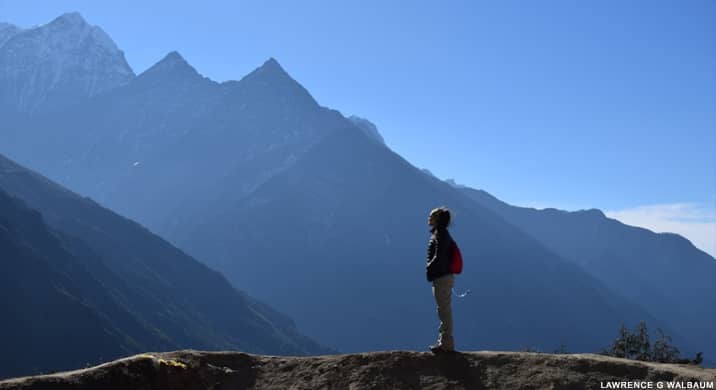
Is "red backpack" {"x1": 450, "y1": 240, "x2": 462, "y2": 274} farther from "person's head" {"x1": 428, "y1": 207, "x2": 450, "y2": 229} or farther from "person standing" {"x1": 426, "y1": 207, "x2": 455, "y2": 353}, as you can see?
"person's head" {"x1": 428, "y1": 207, "x2": 450, "y2": 229}

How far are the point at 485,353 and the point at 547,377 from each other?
5.11ft

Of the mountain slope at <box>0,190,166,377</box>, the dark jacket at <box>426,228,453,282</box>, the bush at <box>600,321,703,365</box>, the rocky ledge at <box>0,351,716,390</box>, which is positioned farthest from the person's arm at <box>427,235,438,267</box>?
the mountain slope at <box>0,190,166,377</box>

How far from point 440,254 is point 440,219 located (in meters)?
0.75

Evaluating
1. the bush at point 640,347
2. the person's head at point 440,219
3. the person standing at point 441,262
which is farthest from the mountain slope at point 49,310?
the person's head at point 440,219

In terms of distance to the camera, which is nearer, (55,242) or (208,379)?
(208,379)

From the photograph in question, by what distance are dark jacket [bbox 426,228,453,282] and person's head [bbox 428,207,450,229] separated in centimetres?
11


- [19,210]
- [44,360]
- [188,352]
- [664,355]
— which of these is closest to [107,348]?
[44,360]

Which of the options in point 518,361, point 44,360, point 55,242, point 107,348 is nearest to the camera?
point 518,361

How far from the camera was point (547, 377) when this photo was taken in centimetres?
1209

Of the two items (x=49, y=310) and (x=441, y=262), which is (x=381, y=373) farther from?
(x=49, y=310)

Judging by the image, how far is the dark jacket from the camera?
12922mm

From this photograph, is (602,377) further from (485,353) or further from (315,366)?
(315,366)

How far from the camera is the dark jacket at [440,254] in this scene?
12.9 m

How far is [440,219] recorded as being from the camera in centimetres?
1295
